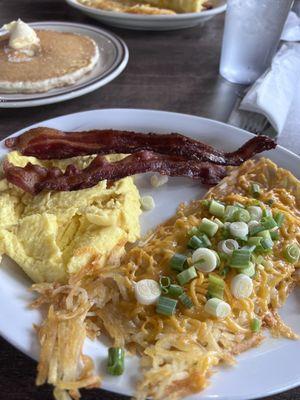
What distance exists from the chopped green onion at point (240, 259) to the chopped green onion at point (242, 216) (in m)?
0.18

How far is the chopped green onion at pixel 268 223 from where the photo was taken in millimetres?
1546

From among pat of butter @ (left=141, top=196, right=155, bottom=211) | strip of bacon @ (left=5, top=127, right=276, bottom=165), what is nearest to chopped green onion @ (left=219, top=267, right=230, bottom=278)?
pat of butter @ (left=141, top=196, right=155, bottom=211)

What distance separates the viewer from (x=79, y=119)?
6.77 ft

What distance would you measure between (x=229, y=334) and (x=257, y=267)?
0.26 meters

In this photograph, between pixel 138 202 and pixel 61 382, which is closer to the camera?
pixel 61 382

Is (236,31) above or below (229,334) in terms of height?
above

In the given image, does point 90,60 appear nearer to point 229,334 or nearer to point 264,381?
point 229,334

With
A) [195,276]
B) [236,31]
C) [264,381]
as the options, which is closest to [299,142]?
[236,31]

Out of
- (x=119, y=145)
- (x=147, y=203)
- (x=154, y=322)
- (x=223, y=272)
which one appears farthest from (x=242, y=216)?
(x=119, y=145)

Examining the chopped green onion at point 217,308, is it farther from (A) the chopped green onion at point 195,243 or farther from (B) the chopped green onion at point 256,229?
(B) the chopped green onion at point 256,229

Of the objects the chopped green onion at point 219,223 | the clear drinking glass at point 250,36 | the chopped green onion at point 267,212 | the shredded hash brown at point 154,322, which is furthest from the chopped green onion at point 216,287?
the clear drinking glass at point 250,36

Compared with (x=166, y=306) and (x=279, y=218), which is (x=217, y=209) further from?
(x=166, y=306)

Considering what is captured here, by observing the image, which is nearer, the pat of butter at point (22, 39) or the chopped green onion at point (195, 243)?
the chopped green onion at point (195, 243)

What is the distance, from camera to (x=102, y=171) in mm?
1740
